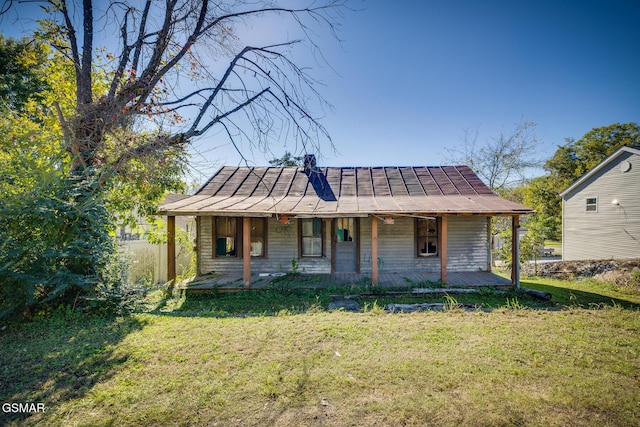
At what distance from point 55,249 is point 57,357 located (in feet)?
7.64

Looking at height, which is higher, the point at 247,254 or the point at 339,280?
the point at 247,254

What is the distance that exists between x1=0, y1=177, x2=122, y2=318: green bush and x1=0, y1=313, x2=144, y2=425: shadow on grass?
0.52m

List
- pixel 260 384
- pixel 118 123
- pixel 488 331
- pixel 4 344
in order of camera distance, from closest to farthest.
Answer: pixel 260 384 < pixel 4 344 < pixel 488 331 < pixel 118 123

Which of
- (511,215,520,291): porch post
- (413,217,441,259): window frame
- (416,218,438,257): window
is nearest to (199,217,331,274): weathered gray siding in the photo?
(413,217,441,259): window frame

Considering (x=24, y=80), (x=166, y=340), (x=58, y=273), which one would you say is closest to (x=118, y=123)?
(x=58, y=273)

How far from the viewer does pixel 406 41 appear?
849 centimetres

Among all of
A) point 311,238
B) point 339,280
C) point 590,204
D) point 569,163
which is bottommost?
point 339,280

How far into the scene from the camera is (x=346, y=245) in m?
10.3

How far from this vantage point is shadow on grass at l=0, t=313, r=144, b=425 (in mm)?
2988

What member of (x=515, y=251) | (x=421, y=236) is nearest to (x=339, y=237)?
(x=421, y=236)

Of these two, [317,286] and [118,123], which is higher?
[118,123]

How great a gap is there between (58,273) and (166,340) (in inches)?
103

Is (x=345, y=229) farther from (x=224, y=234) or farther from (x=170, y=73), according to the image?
(x=170, y=73)

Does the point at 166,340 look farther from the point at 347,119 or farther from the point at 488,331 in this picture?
the point at 347,119
